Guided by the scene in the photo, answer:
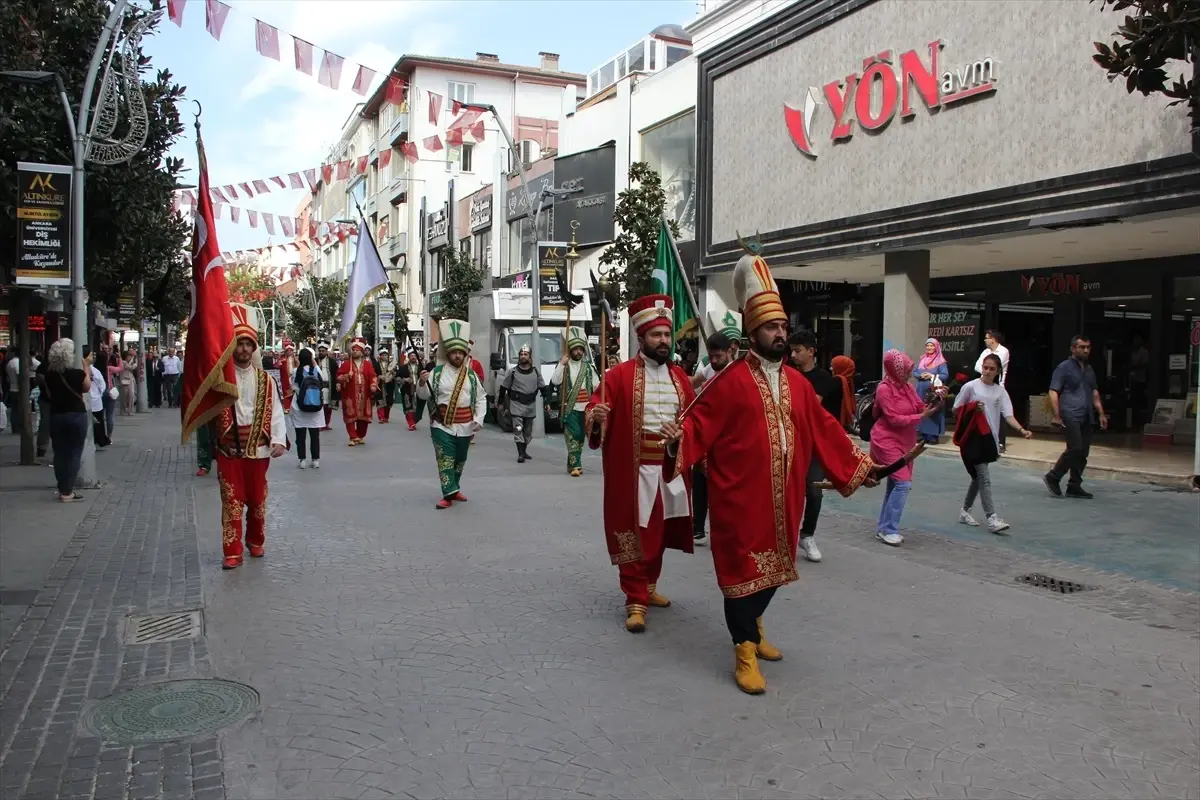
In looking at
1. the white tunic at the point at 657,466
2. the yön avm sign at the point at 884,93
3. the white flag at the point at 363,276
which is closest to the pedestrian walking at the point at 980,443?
the white tunic at the point at 657,466

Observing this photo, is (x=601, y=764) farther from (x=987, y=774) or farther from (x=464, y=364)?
(x=464, y=364)

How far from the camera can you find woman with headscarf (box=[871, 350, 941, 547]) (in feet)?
27.6

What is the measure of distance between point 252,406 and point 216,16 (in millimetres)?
6344

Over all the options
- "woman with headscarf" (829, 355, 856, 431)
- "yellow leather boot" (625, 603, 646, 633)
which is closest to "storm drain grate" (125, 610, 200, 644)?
"yellow leather boot" (625, 603, 646, 633)

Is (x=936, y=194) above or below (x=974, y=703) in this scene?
above

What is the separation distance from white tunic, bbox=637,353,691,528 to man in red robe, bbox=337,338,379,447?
1172 cm

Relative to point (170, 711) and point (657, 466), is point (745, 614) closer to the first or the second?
point (657, 466)

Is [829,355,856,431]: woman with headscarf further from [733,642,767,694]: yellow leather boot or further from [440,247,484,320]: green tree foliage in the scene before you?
[440,247,484,320]: green tree foliage

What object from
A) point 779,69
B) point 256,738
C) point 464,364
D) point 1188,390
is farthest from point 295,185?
point 256,738

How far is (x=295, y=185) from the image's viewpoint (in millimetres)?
22688

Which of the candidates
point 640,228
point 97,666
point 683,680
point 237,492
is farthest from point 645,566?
point 640,228

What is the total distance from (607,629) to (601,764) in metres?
1.91

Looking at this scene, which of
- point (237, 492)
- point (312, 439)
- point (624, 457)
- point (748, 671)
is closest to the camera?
point (748, 671)

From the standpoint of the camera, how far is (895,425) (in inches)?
336
